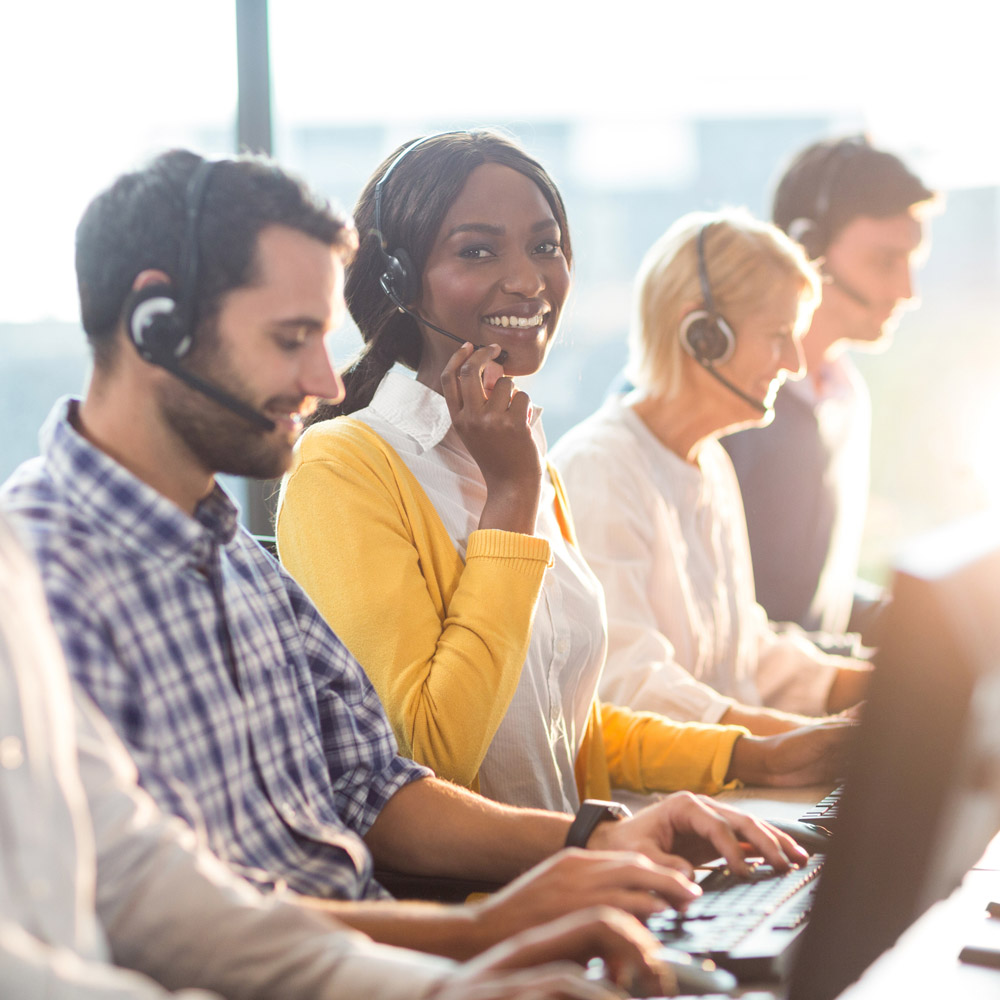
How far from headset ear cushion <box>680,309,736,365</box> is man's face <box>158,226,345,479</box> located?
114cm

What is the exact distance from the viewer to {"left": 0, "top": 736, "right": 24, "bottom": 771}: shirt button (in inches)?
23.8

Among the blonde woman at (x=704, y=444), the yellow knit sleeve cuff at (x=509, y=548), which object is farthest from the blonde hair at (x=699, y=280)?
the yellow knit sleeve cuff at (x=509, y=548)

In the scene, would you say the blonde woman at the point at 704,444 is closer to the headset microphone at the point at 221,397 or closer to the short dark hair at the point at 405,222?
the short dark hair at the point at 405,222

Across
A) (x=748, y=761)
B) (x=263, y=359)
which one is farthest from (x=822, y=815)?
(x=263, y=359)

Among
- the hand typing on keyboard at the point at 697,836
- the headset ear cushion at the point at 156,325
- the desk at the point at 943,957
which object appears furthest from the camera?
the hand typing on keyboard at the point at 697,836

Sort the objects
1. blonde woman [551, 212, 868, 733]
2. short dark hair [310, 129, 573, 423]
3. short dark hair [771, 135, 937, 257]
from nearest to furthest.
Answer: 1. short dark hair [310, 129, 573, 423]
2. blonde woman [551, 212, 868, 733]
3. short dark hair [771, 135, 937, 257]

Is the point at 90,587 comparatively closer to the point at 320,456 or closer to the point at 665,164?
the point at 320,456

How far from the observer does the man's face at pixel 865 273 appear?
8.38 feet

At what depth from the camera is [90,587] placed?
79 centimetres

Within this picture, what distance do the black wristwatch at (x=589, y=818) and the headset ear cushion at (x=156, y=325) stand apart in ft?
1.90

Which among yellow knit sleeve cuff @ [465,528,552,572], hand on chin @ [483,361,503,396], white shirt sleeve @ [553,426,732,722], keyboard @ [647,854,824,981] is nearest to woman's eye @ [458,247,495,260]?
hand on chin @ [483,361,503,396]

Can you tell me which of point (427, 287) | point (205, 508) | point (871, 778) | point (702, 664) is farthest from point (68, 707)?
point (702, 664)

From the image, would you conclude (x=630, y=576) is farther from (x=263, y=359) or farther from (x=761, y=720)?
(x=263, y=359)

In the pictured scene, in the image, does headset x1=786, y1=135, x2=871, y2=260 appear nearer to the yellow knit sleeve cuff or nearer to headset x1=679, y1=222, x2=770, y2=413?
headset x1=679, y1=222, x2=770, y2=413
